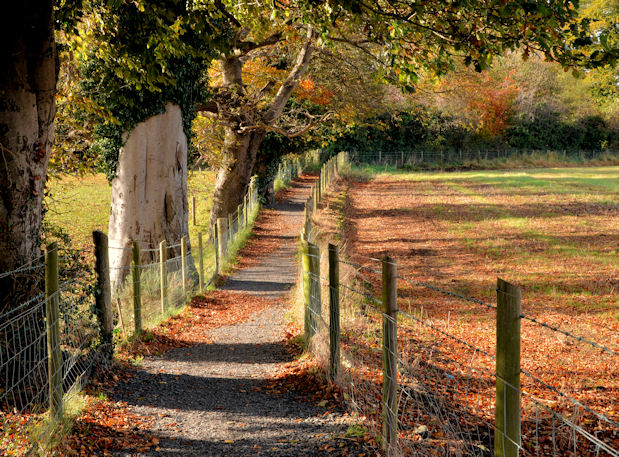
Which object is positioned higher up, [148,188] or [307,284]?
[148,188]

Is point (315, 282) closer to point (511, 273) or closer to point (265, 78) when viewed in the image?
point (511, 273)

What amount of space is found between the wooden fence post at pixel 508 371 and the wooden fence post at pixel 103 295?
4.73m

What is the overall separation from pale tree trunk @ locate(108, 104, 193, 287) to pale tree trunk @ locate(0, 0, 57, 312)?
663 cm

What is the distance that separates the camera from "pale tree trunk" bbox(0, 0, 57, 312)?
20.3 ft

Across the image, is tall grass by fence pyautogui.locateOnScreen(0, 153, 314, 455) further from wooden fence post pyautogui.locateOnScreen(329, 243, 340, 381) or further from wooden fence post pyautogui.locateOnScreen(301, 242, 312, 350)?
wooden fence post pyautogui.locateOnScreen(329, 243, 340, 381)

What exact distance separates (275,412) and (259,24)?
8.51m

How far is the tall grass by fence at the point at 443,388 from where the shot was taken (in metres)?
3.28

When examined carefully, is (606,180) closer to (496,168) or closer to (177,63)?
(496,168)

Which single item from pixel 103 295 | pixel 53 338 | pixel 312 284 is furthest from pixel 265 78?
pixel 53 338

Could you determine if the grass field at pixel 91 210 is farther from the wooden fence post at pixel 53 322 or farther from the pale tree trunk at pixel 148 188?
the wooden fence post at pixel 53 322

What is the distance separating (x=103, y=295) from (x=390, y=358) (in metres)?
3.64

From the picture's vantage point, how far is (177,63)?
43.2ft

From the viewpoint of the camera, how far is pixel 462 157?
58438 millimetres

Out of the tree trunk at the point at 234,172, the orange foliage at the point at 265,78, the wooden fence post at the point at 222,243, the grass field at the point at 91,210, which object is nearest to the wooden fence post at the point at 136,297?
the wooden fence post at the point at 222,243
